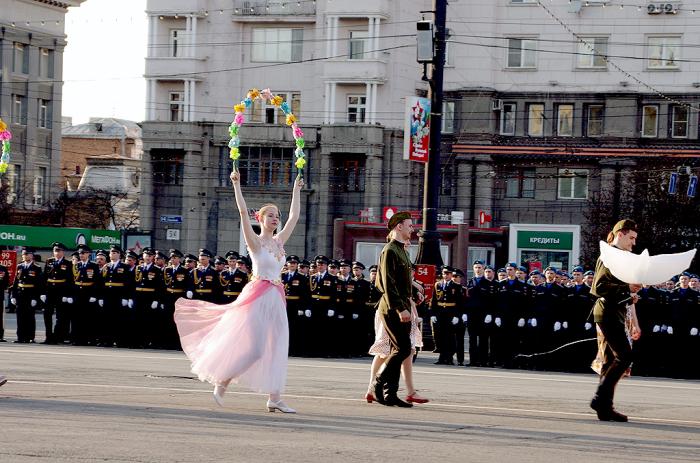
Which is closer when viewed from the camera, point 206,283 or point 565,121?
point 206,283

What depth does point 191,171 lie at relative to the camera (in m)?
61.7

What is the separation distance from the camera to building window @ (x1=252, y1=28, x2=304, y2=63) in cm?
6172

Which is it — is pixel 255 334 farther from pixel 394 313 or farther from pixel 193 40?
pixel 193 40

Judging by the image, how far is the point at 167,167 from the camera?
62594mm

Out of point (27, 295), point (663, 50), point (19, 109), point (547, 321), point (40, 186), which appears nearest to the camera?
point (547, 321)

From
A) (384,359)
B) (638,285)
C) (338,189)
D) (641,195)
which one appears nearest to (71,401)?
(384,359)

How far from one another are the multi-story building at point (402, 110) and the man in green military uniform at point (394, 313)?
1676 inches

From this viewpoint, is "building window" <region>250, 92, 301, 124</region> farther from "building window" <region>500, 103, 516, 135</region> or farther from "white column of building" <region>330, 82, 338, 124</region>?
"building window" <region>500, 103, 516, 135</region>

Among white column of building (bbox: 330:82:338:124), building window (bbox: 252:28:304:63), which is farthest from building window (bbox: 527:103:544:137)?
building window (bbox: 252:28:304:63)

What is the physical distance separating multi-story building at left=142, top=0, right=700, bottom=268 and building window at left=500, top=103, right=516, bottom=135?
0.06 metres

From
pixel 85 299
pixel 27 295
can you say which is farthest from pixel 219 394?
pixel 27 295

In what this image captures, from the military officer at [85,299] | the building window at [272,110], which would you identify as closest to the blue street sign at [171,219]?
the building window at [272,110]

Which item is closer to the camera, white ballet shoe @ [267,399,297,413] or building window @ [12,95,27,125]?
white ballet shoe @ [267,399,297,413]

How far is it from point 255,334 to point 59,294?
14.9 metres
